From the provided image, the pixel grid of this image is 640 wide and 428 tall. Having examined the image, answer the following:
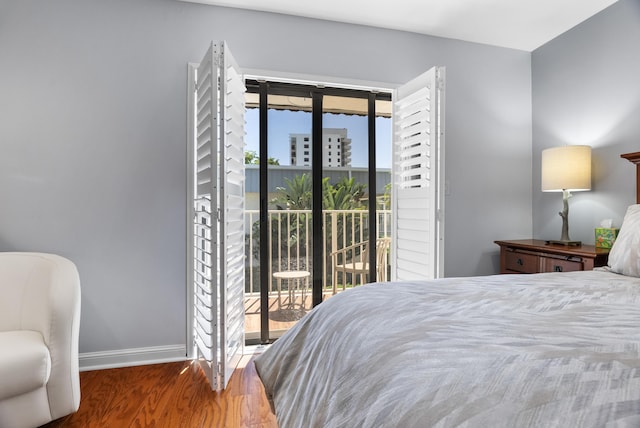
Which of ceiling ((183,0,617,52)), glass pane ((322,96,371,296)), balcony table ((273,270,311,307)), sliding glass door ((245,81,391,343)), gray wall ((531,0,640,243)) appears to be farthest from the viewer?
balcony table ((273,270,311,307))

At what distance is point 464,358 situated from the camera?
690 mm

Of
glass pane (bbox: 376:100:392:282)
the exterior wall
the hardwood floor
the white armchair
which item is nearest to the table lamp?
glass pane (bbox: 376:100:392:282)

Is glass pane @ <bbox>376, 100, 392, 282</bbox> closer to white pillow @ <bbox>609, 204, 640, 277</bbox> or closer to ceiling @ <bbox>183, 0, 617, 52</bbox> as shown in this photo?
ceiling @ <bbox>183, 0, 617, 52</bbox>

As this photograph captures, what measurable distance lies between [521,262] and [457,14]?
6.31 feet

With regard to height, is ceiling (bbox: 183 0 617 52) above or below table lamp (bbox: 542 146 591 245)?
above

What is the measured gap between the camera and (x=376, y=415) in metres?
0.69

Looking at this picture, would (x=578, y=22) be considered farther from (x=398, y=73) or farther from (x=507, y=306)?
(x=507, y=306)

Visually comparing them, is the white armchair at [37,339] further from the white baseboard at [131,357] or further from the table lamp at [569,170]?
the table lamp at [569,170]

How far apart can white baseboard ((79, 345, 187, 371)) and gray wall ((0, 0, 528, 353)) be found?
40 mm

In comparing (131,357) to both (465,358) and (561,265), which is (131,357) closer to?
(465,358)

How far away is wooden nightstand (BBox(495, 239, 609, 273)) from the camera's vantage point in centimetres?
221

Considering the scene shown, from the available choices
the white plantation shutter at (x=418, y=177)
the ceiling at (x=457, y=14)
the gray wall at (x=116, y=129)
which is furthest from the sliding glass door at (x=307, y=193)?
the ceiling at (x=457, y=14)

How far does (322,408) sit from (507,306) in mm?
587

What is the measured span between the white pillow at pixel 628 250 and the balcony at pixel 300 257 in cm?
179
